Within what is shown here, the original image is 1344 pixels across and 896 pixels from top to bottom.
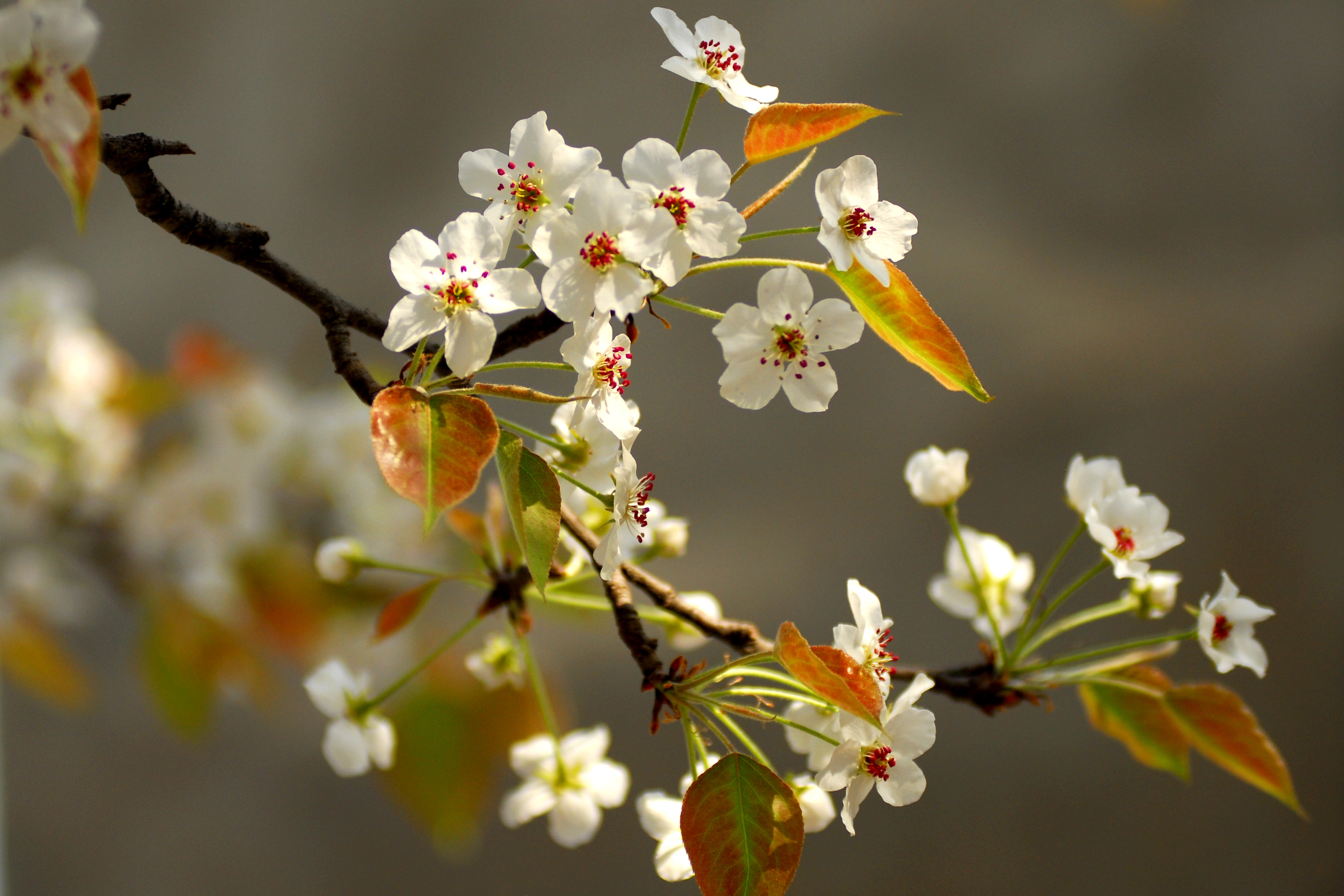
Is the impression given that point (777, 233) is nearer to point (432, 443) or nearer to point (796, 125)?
point (796, 125)

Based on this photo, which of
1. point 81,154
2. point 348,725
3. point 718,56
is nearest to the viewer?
point 81,154

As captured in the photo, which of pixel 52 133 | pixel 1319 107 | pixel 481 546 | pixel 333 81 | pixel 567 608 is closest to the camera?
pixel 52 133

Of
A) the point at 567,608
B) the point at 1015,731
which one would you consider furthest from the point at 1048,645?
the point at 567,608

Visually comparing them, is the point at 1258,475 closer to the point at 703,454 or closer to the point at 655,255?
the point at 703,454

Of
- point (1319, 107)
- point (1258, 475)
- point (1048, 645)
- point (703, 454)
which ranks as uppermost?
point (1319, 107)

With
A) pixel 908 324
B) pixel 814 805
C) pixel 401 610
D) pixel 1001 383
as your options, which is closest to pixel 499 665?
pixel 401 610

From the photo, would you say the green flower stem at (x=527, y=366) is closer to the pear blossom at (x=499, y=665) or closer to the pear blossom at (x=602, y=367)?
the pear blossom at (x=602, y=367)

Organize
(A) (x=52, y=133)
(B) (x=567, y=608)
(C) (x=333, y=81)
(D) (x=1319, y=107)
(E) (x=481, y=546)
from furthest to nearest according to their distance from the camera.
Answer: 1. (C) (x=333, y=81)
2. (D) (x=1319, y=107)
3. (B) (x=567, y=608)
4. (E) (x=481, y=546)
5. (A) (x=52, y=133)
